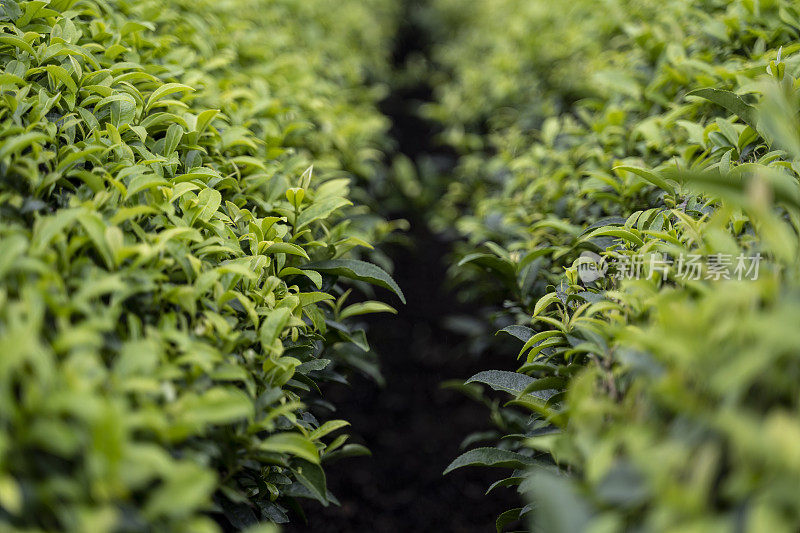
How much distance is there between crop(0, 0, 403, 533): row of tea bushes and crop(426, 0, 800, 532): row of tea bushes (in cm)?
57

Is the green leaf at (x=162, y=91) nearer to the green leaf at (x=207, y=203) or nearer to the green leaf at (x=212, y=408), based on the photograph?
the green leaf at (x=207, y=203)

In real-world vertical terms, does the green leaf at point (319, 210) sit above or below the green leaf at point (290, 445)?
above

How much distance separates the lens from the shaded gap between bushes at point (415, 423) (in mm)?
2420

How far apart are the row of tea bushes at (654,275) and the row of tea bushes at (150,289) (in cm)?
57

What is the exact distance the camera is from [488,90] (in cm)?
407

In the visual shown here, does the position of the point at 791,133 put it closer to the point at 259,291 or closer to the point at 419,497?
the point at 259,291

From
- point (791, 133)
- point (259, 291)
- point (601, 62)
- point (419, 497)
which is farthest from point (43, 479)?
point (601, 62)

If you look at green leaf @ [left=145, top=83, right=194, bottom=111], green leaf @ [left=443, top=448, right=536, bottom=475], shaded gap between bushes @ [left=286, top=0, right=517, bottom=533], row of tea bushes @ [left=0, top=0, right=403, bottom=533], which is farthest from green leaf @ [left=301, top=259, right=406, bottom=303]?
shaded gap between bushes @ [left=286, top=0, right=517, bottom=533]

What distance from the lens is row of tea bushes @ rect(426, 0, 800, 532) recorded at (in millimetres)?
942

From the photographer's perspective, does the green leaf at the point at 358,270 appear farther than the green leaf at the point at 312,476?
Yes

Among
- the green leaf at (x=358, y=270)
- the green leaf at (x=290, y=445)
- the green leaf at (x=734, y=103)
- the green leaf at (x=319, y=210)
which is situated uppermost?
the green leaf at (x=734, y=103)

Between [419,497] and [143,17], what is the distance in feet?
7.88

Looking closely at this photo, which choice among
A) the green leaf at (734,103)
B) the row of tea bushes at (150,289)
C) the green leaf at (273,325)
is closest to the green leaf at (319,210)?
the row of tea bushes at (150,289)

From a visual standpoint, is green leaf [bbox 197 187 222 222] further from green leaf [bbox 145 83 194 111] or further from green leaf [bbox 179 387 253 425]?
green leaf [bbox 179 387 253 425]
